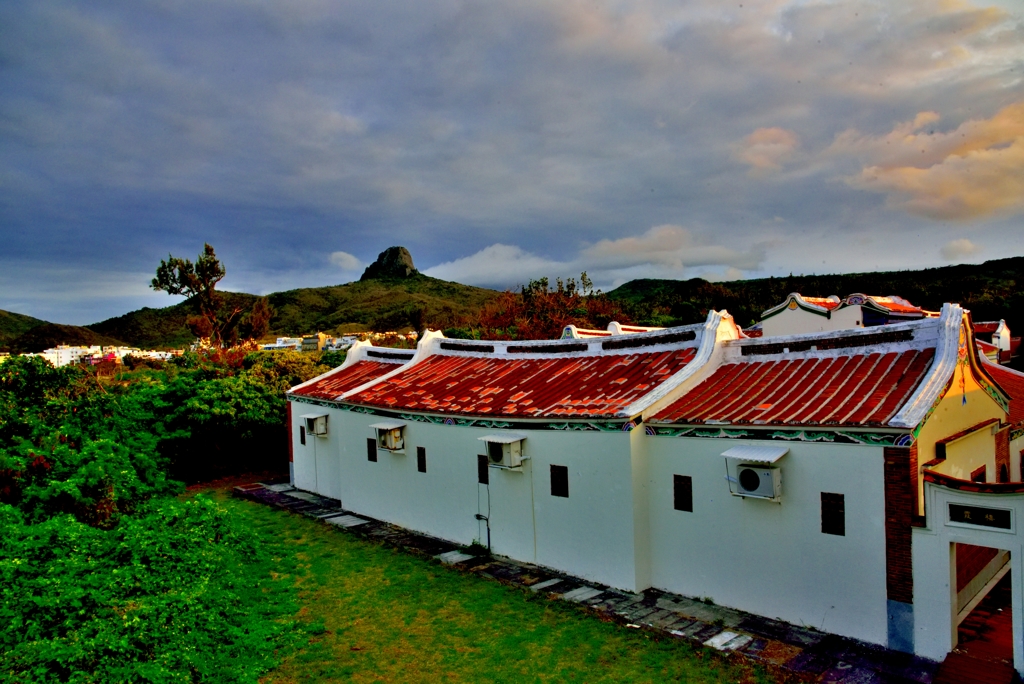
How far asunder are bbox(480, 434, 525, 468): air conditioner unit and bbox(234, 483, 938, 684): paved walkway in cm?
193

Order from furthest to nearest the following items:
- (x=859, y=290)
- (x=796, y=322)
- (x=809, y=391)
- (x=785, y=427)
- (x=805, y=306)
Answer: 1. (x=859, y=290)
2. (x=796, y=322)
3. (x=805, y=306)
4. (x=809, y=391)
5. (x=785, y=427)

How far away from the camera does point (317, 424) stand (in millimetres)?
16906

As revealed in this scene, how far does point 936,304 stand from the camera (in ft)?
142

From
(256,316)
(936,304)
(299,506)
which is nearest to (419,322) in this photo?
(256,316)

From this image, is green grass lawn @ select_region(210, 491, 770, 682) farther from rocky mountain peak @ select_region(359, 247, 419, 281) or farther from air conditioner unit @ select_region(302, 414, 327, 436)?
rocky mountain peak @ select_region(359, 247, 419, 281)

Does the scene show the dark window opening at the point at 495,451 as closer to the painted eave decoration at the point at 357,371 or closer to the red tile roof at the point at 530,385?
the red tile roof at the point at 530,385

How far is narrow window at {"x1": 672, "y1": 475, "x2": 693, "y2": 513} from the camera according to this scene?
30.9ft

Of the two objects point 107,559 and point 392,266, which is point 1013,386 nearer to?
point 107,559

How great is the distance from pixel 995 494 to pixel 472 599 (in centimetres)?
721

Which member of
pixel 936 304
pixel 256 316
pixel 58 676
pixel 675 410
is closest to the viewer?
pixel 58 676

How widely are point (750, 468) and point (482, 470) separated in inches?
210

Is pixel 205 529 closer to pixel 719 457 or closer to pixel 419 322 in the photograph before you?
pixel 719 457

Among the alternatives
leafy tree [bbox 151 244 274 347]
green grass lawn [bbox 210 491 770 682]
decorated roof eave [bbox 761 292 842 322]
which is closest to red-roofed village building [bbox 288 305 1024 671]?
green grass lawn [bbox 210 491 770 682]

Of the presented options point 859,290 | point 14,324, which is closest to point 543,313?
point 859,290
